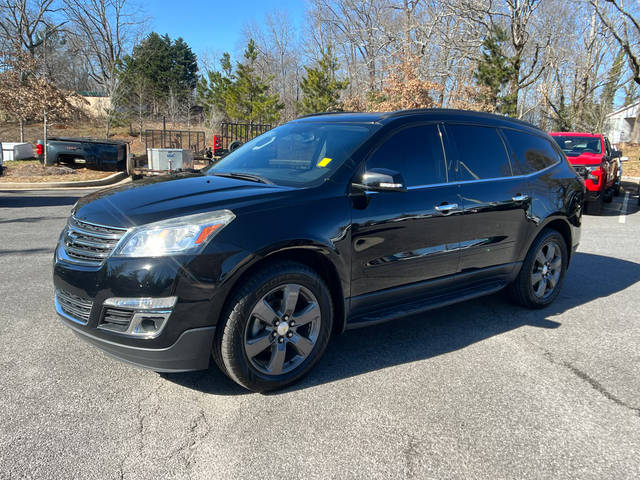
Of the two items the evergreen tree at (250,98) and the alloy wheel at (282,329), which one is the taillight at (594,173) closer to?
the alloy wheel at (282,329)

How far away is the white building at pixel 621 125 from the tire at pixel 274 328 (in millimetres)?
62229

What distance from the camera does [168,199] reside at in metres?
3.05

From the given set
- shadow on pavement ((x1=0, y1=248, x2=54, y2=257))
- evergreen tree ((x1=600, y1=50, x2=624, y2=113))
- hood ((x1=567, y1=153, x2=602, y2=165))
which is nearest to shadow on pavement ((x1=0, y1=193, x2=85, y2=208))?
shadow on pavement ((x1=0, y1=248, x2=54, y2=257))

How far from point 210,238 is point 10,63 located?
65.6 feet

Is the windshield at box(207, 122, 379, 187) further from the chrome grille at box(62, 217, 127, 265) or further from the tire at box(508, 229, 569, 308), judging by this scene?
the tire at box(508, 229, 569, 308)

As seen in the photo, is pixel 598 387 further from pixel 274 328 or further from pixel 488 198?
pixel 274 328

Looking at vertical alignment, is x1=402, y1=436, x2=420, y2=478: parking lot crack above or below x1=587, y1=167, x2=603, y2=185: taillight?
below

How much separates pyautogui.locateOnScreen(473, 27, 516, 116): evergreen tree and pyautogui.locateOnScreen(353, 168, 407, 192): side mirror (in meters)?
23.3

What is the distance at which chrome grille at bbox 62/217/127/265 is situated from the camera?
2795mm

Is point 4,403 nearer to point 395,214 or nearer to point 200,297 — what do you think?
point 200,297

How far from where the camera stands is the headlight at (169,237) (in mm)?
2703

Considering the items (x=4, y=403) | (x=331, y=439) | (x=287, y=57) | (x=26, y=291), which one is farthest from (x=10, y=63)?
(x=287, y=57)

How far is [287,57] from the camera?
154ft

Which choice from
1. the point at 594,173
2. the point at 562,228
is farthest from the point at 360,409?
the point at 594,173
